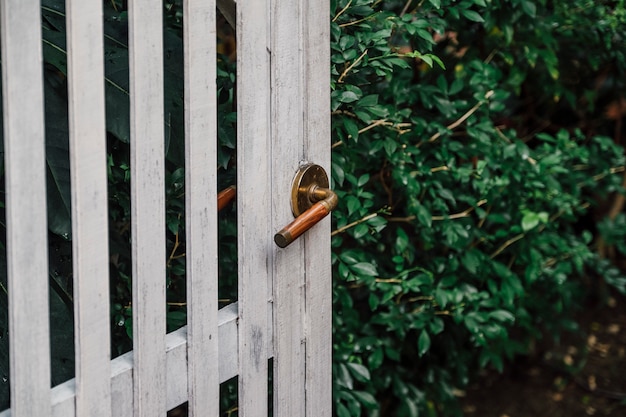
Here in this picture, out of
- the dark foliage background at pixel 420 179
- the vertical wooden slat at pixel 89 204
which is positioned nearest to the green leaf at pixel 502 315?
the dark foliage background at pixel 420 179

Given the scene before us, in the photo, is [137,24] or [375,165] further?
[375,165]

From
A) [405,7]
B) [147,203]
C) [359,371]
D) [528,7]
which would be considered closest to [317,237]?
[147,203]

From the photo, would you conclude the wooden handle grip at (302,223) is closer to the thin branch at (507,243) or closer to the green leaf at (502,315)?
the green leaf at (502,315)

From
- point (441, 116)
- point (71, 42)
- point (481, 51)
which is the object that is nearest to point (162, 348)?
point (71, 42)

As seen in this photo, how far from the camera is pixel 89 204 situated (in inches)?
54.7

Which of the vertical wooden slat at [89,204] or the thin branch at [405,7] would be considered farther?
the thin branch at [405,7]

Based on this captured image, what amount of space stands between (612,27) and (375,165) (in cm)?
89

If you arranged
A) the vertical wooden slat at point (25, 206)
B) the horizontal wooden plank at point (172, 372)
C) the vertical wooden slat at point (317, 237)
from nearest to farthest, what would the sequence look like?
the vertical wooden slat at point (25, 206), the horizontal wooden plank at point (172, 372), the vertical wooden slat at point (317, 237)

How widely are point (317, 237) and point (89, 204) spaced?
0.57 meters

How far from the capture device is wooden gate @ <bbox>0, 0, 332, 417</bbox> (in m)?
1.31

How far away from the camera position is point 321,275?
187 cm

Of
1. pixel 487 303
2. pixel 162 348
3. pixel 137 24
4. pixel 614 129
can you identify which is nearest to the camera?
pixel 137 24

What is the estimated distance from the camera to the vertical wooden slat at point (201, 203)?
1.53 m

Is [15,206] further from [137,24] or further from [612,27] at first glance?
[612,27]
